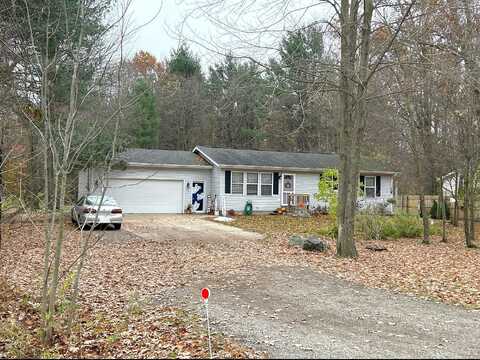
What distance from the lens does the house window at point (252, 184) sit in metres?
24.8

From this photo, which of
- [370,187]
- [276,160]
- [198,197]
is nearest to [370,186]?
[370,187]

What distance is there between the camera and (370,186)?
2780 centimetres

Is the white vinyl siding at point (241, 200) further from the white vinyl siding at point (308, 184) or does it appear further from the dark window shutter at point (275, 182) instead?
the white vinyl siding at point (308, 184)

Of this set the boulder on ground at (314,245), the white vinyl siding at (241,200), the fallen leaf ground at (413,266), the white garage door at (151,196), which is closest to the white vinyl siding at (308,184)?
the white vinyl siding at (241,200)

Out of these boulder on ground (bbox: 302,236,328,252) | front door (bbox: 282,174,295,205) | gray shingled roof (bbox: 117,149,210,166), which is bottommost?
boulder on ground (bbox: 302,236,328,252)

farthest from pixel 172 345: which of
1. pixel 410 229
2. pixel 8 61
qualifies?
pixel 410 229

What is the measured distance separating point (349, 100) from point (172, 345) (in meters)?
8.82

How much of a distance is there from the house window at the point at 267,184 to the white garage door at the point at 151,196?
4.56 meters

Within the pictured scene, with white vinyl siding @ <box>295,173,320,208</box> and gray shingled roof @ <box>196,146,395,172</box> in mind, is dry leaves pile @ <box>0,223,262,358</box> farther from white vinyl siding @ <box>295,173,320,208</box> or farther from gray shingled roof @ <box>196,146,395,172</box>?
white vinyl siding @ <box>295,173,320,208</box>

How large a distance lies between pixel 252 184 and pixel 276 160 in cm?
267

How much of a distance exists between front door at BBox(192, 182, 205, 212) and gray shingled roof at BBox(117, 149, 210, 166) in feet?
4.01

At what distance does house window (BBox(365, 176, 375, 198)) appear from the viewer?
27656mm

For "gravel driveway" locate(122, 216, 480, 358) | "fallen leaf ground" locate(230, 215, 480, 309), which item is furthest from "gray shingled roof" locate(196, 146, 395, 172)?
"gravel driveway" locate(122, 216, 480, 358)

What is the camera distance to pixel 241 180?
2464cm
